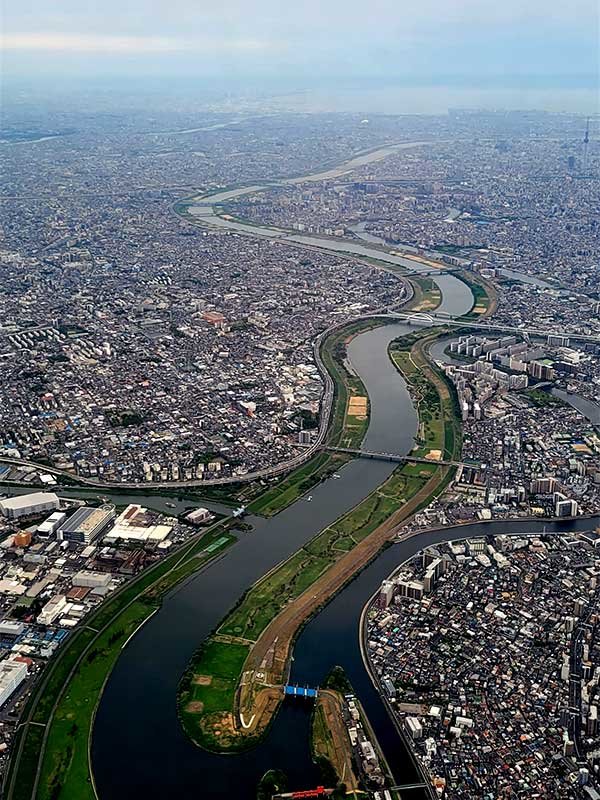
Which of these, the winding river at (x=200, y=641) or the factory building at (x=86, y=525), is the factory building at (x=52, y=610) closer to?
the winding river at (x=200, y=641)

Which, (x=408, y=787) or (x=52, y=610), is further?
(x=52, y=610)

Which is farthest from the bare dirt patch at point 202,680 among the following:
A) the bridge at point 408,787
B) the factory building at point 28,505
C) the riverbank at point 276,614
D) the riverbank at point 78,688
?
the factory building at point 28,505

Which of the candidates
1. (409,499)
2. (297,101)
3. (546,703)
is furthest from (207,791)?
(297,101)

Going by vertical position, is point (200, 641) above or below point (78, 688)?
above

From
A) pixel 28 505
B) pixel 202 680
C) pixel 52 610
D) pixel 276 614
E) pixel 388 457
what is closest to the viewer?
pixel 202 680

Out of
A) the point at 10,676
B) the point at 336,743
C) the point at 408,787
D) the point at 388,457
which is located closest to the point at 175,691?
the point at 10,676

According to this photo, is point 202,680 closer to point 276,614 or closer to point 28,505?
point 276,614

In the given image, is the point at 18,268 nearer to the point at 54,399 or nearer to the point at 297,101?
the point at 54,399
